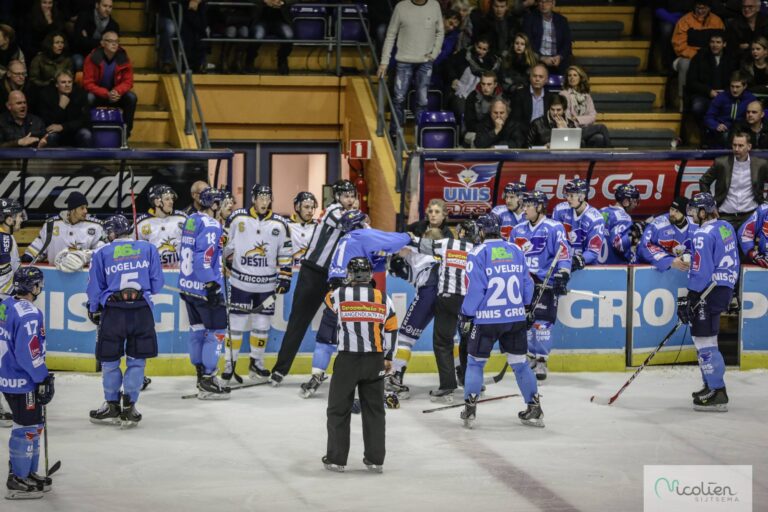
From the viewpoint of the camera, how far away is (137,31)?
63.3ft

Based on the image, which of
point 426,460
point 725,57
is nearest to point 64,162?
point 426,460

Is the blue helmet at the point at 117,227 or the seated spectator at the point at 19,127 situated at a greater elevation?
the seated spectator at the point at 19,127

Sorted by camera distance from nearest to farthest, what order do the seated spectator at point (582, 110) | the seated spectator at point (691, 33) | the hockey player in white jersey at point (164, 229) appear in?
A: 1. the hockey player in white jersey at point (164, 229)
2. the seated spectator at point (582, 110)
3. the seated spectator at point (691, 33)

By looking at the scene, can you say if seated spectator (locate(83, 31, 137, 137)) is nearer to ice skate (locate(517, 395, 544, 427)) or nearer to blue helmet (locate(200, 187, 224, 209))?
blue helmet (locate(200, 187, 224, 209))

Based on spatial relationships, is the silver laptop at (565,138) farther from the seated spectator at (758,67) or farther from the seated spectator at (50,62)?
the seated spectator at (50,62)

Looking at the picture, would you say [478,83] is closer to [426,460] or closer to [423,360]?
[423,360]

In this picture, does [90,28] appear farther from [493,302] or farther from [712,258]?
[712,258]

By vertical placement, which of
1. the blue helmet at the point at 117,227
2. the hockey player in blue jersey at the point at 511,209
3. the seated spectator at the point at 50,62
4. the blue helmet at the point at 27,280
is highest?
the seated spectator at the point at 50,62

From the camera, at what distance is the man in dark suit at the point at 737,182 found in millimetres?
16250

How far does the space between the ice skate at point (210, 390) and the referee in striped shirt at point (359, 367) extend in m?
2.91

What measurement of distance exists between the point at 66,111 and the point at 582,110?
22.0 ft

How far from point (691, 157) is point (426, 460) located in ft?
24.5

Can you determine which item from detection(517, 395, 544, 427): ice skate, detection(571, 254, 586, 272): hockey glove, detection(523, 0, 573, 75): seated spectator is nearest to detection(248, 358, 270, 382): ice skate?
detection(517, 395, 544, 427): ice skate

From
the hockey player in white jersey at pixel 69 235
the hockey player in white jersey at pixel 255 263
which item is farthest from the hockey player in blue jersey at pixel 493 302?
the hockey player in white jersey at pixel 69 235
